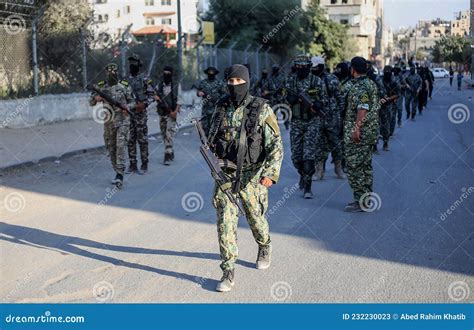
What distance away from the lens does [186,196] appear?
845cm

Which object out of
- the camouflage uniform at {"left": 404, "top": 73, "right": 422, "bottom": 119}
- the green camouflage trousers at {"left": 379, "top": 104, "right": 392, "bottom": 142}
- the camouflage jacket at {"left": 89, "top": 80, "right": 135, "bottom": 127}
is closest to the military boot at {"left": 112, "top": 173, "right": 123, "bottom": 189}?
the camouflage jacket at {"left": 89, "top": 80, "right": 135, "bottom": 127}

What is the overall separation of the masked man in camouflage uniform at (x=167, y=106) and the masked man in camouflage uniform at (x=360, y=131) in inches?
169

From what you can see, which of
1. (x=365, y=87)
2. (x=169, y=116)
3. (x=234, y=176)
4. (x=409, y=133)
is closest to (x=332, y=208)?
(x=365, y=87)

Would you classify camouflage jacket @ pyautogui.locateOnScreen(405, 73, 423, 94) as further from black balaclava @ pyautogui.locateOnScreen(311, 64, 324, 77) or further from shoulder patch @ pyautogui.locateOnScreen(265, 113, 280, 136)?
shoulder patch @ pyautogui.locateOnScreen(265, 113, 280, 136)

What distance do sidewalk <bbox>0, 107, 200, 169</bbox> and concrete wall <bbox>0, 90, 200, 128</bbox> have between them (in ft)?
0.68

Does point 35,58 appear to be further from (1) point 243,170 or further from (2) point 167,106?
(1) point 243,170

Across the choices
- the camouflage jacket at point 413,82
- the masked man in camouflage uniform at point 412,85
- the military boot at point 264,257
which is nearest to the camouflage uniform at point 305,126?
the military boot at point 264,257

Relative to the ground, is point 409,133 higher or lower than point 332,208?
lower

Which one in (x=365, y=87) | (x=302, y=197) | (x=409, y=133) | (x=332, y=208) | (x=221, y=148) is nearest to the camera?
(x=221, y=148)

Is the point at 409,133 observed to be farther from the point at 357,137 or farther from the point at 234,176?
the point at 234,176

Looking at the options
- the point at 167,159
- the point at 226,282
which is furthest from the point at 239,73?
the point at 167,159

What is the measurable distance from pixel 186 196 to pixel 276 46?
3402 centimetres

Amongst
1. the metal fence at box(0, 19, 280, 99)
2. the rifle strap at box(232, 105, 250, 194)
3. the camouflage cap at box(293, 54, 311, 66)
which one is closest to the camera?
the rifle strap at box(232, 105, 250, 194)

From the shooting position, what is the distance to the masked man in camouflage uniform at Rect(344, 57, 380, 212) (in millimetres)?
7184
